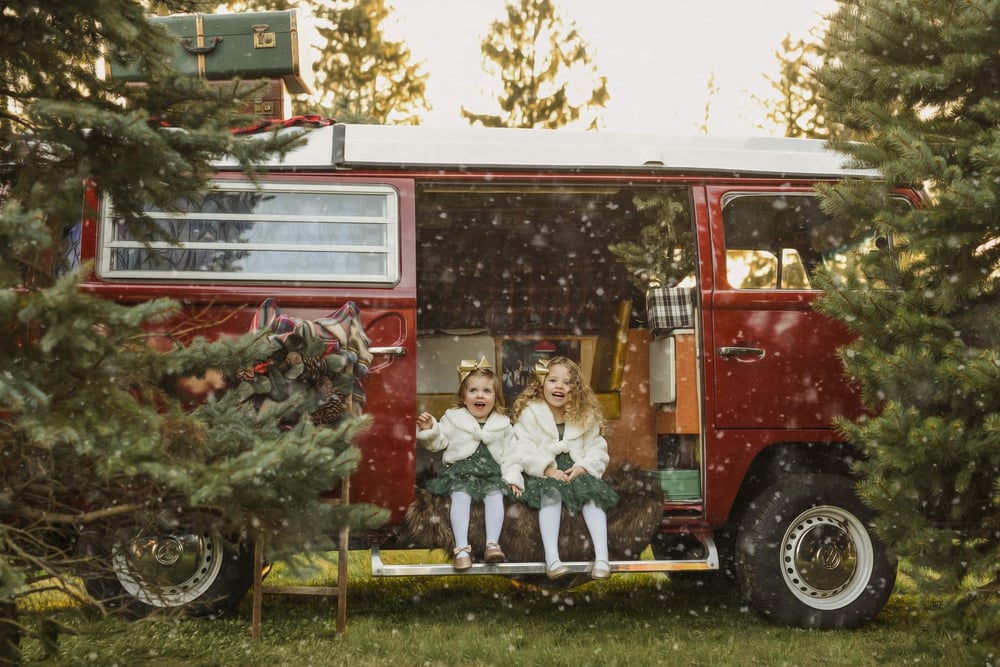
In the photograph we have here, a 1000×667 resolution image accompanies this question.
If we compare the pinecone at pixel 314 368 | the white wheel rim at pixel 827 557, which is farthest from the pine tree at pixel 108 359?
the white wheel rim at pixel 827 557

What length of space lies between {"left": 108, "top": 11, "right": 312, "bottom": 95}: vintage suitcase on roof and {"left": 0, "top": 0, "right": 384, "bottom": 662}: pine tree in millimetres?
1474

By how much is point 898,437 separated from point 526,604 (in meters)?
2.69

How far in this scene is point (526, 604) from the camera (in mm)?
6352

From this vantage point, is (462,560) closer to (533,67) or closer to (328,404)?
(328,404)

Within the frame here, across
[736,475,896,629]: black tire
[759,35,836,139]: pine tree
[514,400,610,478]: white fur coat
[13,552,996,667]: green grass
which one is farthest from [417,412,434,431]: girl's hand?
[759,35,836,139]: pine tree

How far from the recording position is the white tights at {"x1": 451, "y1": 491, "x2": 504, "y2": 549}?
18.0ft

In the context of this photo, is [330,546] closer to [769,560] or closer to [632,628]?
[632,628]

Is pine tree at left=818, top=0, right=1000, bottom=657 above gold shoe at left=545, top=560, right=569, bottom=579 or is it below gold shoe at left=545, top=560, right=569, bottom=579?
above

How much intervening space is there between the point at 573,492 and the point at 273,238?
2.13 metres

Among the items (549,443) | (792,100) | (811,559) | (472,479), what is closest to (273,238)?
(472,479)

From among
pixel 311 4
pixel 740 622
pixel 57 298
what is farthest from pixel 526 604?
pixel 311 4

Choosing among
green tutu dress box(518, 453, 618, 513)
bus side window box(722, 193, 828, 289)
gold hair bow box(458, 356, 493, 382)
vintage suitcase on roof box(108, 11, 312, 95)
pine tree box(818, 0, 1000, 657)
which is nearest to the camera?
pine tree box(818, 0, 1000, 657)

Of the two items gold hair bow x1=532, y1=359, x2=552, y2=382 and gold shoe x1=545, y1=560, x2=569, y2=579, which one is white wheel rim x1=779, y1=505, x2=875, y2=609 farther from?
gold hair bow x1=532, y1=359, x2=552, y2=382

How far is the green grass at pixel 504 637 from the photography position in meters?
4.82
